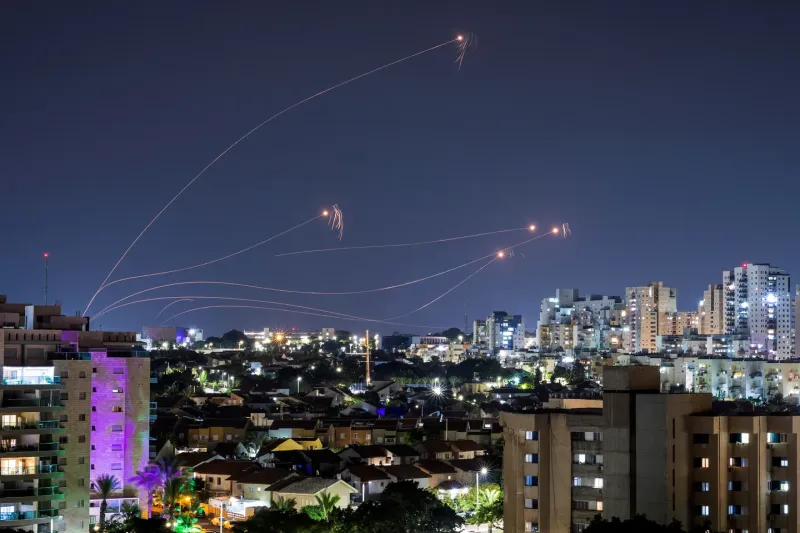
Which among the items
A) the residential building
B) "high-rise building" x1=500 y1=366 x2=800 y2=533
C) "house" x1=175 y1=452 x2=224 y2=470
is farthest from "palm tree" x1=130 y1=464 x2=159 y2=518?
"high-rise building" x1=500 y1=366 x2=800 y2=533

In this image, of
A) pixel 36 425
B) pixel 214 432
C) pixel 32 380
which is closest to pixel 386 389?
pixel 214 432

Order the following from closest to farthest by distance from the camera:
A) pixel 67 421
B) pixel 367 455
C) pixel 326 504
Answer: pixel 67 421 → pixel 326 504 → pixel 367 455

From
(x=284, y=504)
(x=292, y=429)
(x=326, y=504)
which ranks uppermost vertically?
(x=292, y=429)

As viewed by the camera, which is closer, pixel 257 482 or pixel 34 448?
pixel 34 448

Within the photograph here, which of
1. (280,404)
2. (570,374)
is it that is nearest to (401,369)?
(570,374)

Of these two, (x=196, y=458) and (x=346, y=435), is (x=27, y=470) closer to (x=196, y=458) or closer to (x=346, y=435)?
(x=196, y=458)

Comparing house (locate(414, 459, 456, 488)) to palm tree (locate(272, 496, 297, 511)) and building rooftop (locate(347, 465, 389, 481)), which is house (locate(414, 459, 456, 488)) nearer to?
building rooftop (locate(347, 465, 389, 481))

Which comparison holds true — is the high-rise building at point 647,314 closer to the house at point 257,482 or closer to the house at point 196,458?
the house at point 196,458
